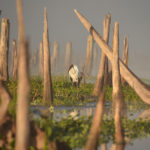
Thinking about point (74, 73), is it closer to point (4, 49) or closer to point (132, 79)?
point (4, 49)

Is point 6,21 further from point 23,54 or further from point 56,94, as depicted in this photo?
point 23,54

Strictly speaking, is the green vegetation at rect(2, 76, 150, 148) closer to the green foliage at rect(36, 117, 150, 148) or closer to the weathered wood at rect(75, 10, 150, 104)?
the green foliage at rect(36, 117, 150, 148)

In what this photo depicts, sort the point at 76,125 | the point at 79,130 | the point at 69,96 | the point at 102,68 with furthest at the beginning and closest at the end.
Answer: the point at 102,68
the point at 69,96
the point at 76,125
the point at 79,130

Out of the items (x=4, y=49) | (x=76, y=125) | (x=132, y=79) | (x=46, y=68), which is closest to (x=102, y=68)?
(x=132, y=79)

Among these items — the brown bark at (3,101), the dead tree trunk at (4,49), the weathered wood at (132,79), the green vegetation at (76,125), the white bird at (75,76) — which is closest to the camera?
the brown bark at (3,101)

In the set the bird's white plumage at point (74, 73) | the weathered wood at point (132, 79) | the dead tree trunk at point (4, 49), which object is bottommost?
the weathered wood at point (132, 79)

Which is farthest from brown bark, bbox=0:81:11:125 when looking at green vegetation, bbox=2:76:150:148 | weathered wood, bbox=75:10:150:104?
weathered wood, bbox=75:10:150:104

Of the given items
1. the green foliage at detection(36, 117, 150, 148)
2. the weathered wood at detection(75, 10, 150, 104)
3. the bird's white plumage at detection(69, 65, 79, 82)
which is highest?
the bird's white plumage at detection(69, 65, 79, 82)

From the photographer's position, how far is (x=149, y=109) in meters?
15.5

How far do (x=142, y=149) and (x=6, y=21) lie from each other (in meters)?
16.1

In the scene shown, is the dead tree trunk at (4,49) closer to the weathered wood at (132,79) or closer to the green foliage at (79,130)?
the weathered wood at (132,79)

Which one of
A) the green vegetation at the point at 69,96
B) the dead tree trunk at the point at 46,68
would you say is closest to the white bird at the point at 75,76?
the green vegetation at the point at 69,96

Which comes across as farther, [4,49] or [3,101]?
[4,49]

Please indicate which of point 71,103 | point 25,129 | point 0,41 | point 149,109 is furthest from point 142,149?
point 0,41
